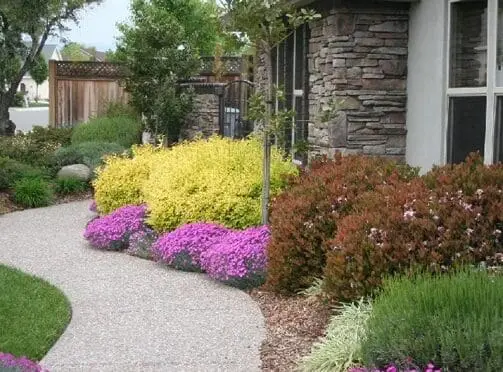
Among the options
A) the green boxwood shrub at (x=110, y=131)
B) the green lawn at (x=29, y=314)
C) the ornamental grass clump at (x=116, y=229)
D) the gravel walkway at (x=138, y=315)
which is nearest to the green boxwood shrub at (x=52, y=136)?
the green boxwood shrub at (x=110, y=131)

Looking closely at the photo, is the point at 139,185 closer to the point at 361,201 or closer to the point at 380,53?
the point at 380,53

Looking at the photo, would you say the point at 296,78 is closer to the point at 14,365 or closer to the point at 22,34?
the point at 14,365

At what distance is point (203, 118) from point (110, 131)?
2.46 metres

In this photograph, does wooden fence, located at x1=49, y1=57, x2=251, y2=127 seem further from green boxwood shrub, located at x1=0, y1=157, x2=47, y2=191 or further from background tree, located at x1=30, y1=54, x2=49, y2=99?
green boxwood shrub, located at x1=0, y1=157, x2=47, y2=191

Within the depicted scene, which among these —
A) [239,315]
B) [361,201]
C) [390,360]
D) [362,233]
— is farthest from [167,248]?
[390,360]

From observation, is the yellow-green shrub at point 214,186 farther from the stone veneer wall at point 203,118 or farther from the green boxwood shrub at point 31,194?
the stone veneer wall at point 203,118

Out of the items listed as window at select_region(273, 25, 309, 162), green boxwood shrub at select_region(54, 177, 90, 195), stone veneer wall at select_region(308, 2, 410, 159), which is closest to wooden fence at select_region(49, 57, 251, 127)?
green boxwood shrub at select_region(54, 177, 90, 195)

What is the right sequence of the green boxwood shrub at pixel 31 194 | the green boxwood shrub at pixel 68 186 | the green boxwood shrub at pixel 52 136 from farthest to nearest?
the green boxwood shrub at pixel 52 136 < the green boxwood shrub at pixel 68 186 < the green boxwood shrub at pixel 31 194

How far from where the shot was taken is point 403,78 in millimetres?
9859

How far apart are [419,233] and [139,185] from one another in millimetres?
6234

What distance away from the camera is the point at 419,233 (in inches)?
219

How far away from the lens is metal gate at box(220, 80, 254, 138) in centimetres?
1434

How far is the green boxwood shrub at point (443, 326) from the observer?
4.04 metres

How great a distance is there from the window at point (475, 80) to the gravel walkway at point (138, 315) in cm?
292
